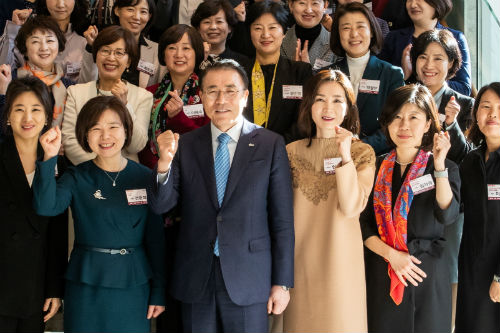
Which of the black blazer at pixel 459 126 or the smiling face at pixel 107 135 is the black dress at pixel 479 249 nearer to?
the black blazer at pixel 459 126

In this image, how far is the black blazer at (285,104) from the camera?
3.94 meters

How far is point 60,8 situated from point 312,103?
2654 millimetres

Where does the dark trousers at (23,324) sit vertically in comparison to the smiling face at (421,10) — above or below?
below

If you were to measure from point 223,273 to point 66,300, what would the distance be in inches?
31.3

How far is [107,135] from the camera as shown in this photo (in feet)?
10.2

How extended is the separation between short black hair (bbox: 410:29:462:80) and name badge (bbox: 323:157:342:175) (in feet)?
4.30

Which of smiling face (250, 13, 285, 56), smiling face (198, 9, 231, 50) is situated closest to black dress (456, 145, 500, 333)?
smiling face (250, 13, 285, 56)

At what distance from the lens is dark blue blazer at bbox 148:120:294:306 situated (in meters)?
2.87

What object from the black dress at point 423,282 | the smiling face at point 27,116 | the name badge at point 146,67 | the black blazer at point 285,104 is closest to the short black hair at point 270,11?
the black blazer at point 285,104

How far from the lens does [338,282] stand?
10.3 ft

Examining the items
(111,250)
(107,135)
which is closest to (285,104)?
(107,135)

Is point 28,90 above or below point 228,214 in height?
above

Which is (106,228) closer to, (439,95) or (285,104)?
(285,104)

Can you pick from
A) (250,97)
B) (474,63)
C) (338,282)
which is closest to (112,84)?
(250,97)
